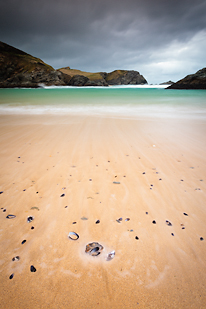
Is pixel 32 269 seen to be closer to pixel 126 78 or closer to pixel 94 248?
pixel 94 248

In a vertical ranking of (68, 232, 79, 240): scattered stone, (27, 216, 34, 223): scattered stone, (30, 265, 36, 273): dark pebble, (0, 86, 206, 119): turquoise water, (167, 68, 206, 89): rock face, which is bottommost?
(30, 265, 36, 273): dark pebble

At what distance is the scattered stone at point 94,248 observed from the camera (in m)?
1.54

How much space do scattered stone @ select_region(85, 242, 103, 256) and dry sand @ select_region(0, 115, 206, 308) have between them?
0.14 feet

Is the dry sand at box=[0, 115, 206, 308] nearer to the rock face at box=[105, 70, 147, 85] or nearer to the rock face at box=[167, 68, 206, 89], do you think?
the rock face at box=[167, 68, 206, 89]

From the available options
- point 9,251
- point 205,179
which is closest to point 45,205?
point 9,251

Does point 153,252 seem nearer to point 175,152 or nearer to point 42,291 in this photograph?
point 42,291

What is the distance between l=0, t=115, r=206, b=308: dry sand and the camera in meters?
1.25

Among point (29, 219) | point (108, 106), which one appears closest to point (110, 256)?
point (29, 219)

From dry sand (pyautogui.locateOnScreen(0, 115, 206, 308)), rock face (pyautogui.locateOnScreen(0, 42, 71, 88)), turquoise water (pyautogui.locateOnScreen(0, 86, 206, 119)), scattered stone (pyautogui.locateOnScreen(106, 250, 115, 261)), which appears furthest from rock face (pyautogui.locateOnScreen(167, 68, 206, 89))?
rock face (pyautogui.locateOnScreen(0, 42, 71, 88))

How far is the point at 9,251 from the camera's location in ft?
5.03

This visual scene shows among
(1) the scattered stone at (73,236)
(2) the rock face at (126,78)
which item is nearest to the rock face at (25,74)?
(2) the rock face at (126,78)

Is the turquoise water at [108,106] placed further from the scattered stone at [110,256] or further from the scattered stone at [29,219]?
the scattered stone at [110,256]

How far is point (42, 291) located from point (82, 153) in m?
2.76

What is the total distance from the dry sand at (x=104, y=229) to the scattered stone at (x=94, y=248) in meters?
0.04
